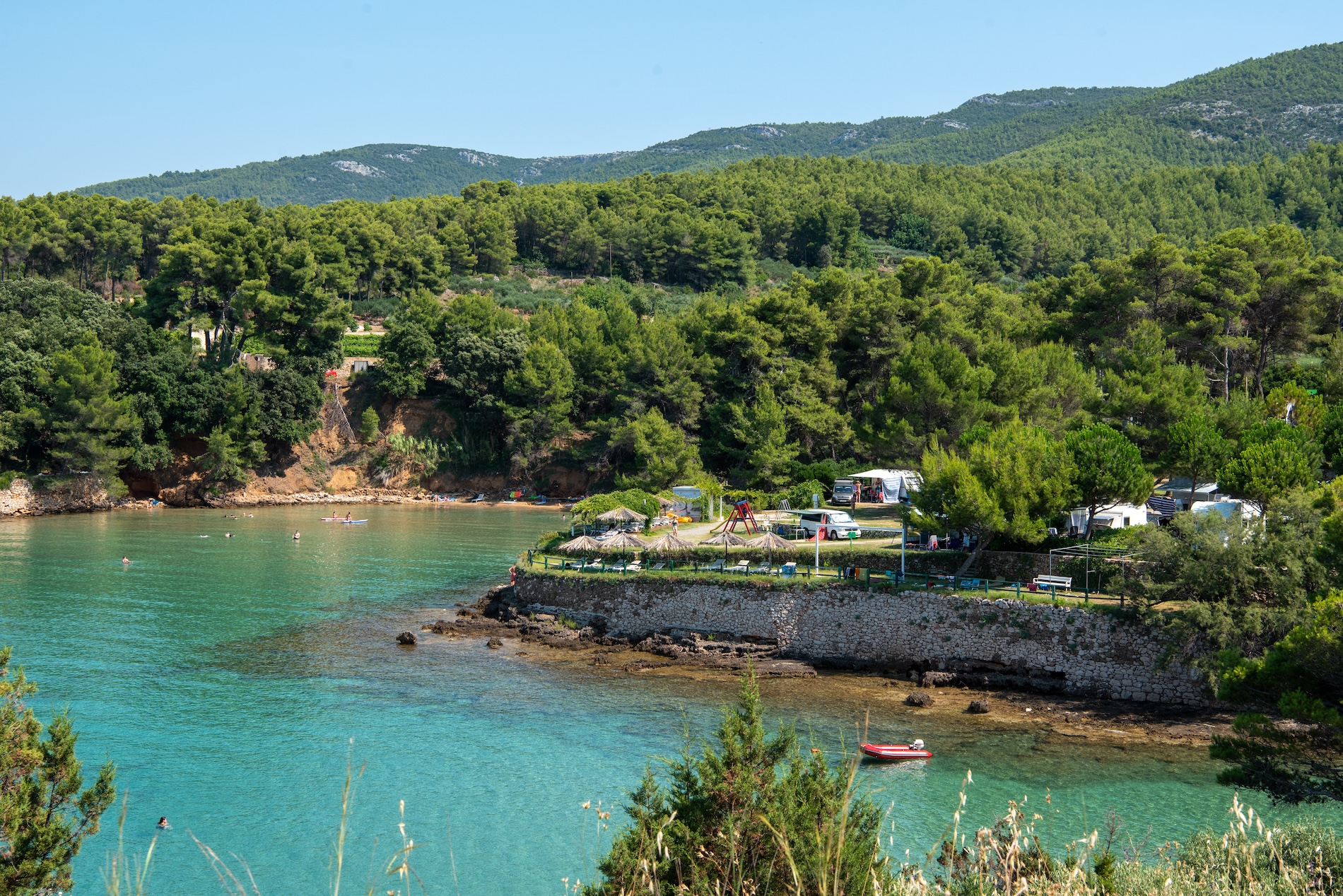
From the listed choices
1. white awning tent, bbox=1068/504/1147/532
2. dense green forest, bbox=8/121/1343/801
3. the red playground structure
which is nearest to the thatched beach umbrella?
the red playground structure

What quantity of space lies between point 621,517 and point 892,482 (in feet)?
49.4

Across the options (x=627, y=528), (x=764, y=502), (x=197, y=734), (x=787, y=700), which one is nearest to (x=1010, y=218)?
(x=764, y=502)

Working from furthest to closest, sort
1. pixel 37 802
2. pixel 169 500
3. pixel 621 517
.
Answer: pixel 169 500 < pixel 621 517 < pixel 37 802

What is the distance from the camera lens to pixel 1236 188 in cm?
13162

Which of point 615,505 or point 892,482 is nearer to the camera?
point 615,505

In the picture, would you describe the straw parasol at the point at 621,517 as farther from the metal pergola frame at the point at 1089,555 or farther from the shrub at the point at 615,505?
the metal pergola frame at the point at 1089,555

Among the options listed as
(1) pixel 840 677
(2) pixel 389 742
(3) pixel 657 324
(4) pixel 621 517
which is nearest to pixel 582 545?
(4) pixel 621 517

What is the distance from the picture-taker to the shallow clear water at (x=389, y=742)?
759 inches

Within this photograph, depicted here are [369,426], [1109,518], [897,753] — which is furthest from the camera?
[369,426]

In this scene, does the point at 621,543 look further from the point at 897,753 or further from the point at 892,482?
the point at 892,482

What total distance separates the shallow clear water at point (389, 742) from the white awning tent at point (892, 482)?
19823 mm

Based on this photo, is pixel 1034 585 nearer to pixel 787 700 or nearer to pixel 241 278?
pixel 787 700

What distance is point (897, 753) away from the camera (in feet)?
75.9

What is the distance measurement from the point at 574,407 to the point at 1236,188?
338 feet
